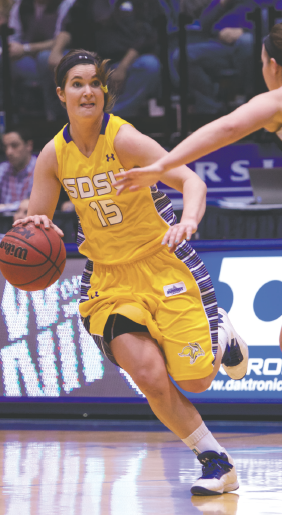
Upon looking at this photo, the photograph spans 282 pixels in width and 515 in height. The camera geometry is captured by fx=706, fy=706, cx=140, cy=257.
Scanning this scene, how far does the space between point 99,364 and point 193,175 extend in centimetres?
212

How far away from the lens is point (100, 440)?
4.25m

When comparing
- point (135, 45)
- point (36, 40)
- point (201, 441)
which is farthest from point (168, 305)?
point (36, 40)

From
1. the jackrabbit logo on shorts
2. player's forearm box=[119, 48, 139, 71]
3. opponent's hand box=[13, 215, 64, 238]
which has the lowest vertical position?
the jackrabbit logo on shorts

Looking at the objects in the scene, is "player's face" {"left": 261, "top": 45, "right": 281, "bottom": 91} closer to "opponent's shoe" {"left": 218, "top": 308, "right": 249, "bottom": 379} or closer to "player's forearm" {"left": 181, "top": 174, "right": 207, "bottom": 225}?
"player's forearm" {"left": 181, "top": 174, "right": 207, "bottom": 225}

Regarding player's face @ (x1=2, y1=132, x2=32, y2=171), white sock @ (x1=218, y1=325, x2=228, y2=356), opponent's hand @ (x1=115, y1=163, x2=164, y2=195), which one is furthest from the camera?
player's face @ (x1=2, y1=132, x2=32, y2=171)

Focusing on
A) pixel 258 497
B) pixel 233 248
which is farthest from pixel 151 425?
pixel 258 497

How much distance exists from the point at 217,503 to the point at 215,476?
0.17 meters

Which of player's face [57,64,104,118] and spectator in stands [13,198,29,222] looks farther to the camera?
spectator in stands [13,198,29,222]

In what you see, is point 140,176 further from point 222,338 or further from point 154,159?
point 222,338

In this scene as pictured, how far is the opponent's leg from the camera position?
9.74ft

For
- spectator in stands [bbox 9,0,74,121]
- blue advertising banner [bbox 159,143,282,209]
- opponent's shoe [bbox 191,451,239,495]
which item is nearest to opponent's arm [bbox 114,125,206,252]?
opponent's shoe [bbox 191,451,239,495]

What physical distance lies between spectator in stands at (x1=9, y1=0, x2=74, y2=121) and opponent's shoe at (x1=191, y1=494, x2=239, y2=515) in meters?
5.93

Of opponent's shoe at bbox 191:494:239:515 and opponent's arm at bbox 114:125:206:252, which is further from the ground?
opponent's arm at bbox 114:125:206:252

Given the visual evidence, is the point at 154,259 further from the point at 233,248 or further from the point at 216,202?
the point at 216,202
